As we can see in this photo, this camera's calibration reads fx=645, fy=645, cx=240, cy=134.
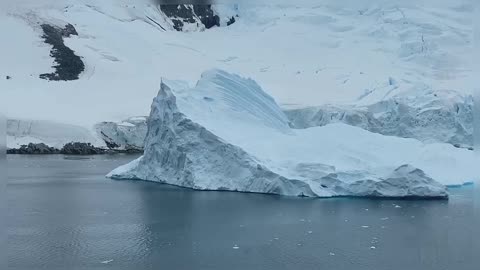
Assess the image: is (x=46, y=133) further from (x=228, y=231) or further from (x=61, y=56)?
(x=228, y=231)

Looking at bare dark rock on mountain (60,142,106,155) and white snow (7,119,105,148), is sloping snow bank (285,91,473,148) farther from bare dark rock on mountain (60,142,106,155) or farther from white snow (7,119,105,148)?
white snow (7,119,105,148)

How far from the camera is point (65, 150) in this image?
27.6m

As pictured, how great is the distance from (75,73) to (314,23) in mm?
19959

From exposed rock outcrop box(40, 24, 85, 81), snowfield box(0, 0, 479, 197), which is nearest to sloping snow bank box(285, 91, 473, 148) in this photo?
snowfield box(0, 0, 479, 197)

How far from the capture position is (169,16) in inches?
2159

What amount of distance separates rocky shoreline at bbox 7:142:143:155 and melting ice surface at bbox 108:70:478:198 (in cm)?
1081

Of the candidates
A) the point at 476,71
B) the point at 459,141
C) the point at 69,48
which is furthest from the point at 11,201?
the point at 69,48

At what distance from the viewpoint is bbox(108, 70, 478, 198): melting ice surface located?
1338 centimetres

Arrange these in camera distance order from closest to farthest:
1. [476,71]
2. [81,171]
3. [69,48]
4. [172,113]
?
[476,71] < [172,113] < [81,171] < [69,48]

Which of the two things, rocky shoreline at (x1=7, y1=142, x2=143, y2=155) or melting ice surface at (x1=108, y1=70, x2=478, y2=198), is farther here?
rocky shoreline at (x1=7, y1=142, x2=143, y2=155)

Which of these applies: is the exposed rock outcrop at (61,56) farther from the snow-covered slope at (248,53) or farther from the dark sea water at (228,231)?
the dark sea water at (228,231)

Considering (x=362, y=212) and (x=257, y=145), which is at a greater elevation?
(x=257, y=145)

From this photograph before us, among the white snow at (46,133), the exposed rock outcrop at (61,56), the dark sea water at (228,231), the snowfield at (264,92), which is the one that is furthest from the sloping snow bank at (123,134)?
the dark sea water at (228,231)

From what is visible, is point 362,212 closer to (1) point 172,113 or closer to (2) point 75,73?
(1) point 172,113
